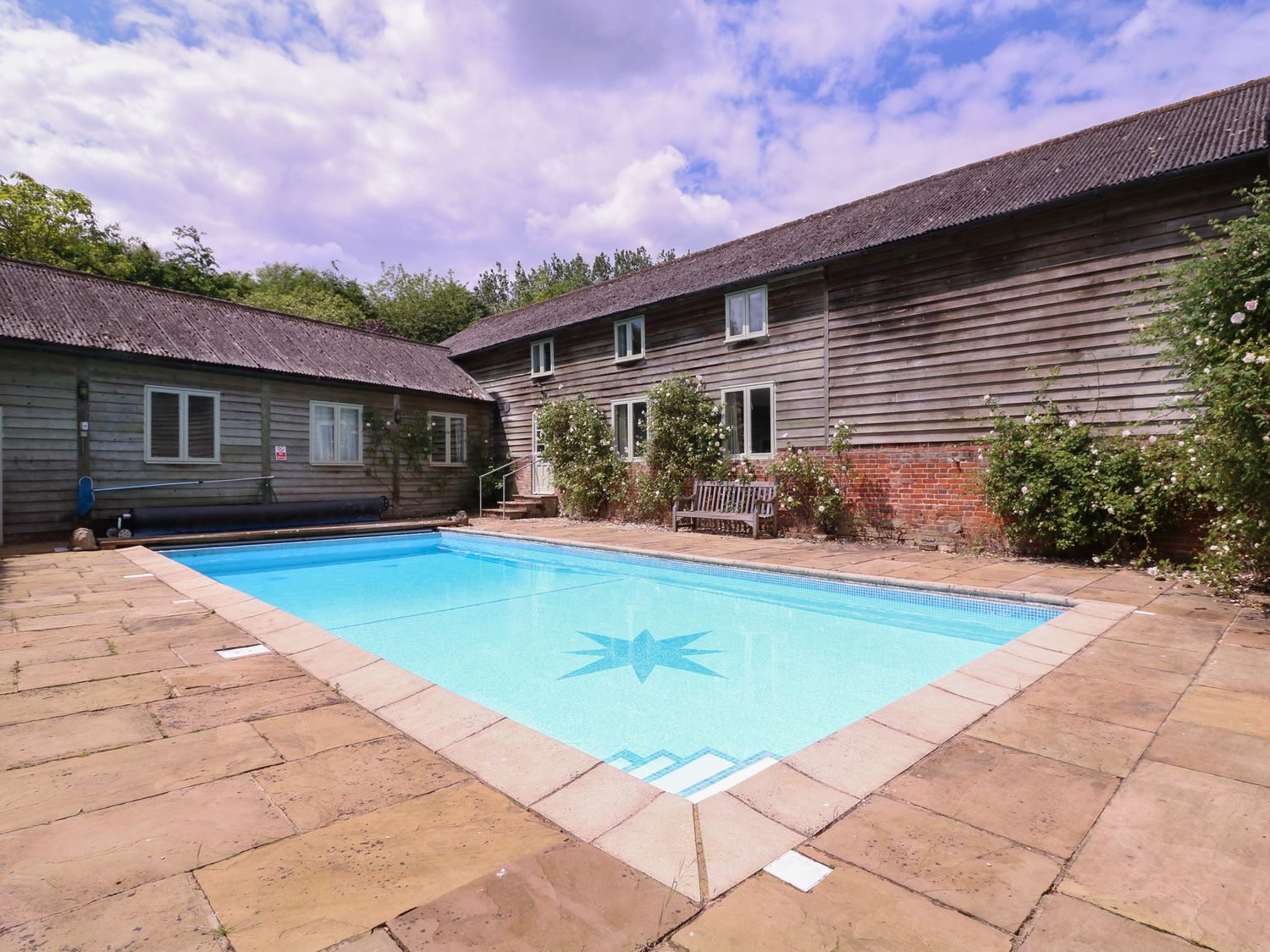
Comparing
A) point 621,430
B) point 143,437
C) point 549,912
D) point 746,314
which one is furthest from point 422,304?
point 549,912

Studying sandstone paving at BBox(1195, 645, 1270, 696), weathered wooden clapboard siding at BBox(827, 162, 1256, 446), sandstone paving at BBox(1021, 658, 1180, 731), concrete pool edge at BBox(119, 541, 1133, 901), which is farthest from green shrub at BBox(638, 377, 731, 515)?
sandstone paving at BBox(1021, 658, 1180, 731)

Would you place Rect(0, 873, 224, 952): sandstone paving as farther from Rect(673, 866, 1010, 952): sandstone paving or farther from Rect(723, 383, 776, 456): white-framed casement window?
Rect(723, 383, 776, 456): white-framed casement window

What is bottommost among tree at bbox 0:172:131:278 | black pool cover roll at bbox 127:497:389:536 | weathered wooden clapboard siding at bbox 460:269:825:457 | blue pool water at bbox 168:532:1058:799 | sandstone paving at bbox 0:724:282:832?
blue pool water at bbox 168:532:1058:799

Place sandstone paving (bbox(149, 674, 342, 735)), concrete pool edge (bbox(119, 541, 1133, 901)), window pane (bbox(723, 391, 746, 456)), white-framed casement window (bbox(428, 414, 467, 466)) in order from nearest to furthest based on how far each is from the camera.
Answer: concrete pool edge (bbox(119, 541, 1133, 901))
sandstone paving (bbox(149, 674, 342, 735))
window pane (bbox(723, 391, 746, 456))
white-framed casement window (bbox(428, 414, 467, 466))

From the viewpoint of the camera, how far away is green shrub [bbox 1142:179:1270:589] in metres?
4.49

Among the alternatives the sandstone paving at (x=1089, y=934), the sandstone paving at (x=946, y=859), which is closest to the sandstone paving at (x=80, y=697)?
the sandstone paving at (x=946, y=859)

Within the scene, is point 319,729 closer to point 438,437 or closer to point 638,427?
point 638,427

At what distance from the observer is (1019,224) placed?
8234 millimetres

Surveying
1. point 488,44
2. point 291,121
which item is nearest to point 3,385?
point 291,121

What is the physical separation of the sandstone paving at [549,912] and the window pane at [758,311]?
34.5 ft

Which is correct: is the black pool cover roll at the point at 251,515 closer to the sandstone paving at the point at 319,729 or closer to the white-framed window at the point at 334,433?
the white-framed window at the point at 334,433

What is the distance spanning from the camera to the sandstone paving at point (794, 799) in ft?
6.23

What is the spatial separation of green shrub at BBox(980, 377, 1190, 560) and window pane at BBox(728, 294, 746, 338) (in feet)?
16.0

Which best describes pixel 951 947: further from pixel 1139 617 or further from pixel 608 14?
pixel 608 14
